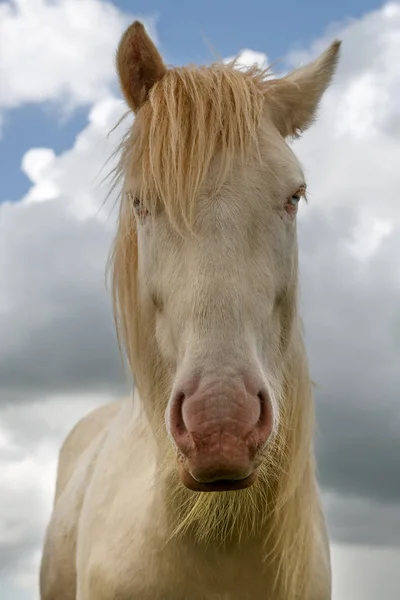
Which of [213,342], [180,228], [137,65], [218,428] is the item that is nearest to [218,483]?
[218,428]

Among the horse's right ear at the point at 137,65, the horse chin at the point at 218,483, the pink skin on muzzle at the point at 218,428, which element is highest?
the horse's right ear at the point at 137,65

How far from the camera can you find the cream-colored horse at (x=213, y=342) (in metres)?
3.07

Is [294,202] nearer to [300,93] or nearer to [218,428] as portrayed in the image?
[300,93]

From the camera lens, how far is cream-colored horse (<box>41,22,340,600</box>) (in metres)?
3.07

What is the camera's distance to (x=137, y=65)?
4133 millimetres

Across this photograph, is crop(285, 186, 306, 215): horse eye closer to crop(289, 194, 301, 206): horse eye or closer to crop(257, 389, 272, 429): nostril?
crop(289, 194, 301, 206): horse eye

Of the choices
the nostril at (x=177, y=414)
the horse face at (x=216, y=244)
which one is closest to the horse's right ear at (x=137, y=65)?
the horse face at (x=216, y=244)

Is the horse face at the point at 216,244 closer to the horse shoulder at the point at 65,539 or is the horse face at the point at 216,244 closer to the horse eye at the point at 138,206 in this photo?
the horse eye at the point at 138,206

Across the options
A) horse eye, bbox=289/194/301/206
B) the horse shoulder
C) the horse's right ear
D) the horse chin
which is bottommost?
the horse chin

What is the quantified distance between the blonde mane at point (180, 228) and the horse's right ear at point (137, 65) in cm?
9

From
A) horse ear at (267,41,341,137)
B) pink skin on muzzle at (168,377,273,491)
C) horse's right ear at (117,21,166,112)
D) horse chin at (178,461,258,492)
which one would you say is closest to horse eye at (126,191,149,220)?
horse's right ear at (117,21,166,112)

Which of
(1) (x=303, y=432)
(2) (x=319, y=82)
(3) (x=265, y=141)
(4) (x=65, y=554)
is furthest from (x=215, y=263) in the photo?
(4) (x=65, y=554)

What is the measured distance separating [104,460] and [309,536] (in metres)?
1.57

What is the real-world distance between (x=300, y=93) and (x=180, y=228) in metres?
1.24
